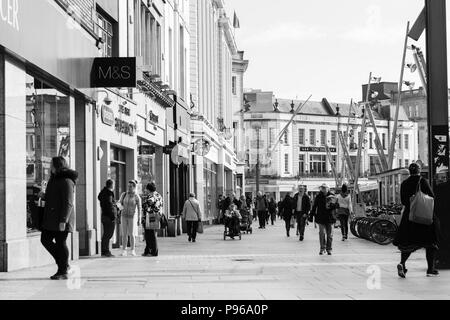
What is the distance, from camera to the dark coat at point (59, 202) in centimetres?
1318

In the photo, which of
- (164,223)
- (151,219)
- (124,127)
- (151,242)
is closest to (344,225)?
(164,223)

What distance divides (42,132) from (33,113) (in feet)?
2.44

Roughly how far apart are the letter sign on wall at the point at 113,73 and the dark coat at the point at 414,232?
8.05 meters

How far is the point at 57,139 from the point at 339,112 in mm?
115154

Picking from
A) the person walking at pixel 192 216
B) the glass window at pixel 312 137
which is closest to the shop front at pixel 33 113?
the person walking at pixel 192 216

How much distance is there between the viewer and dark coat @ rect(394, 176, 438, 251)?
554 inches

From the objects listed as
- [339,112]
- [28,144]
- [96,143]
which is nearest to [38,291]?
[28,144]

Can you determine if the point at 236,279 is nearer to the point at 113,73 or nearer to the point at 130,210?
the point at 130,210

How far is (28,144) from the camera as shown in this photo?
52.2 ft

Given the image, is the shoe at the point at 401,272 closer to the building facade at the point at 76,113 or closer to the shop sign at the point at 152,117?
the building facade at the point at 76,113

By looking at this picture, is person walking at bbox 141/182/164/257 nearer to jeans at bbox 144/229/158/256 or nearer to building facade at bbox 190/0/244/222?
jeans at bbox 144/229/158/256

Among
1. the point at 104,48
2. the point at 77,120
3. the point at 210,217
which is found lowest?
the point at 210,217
